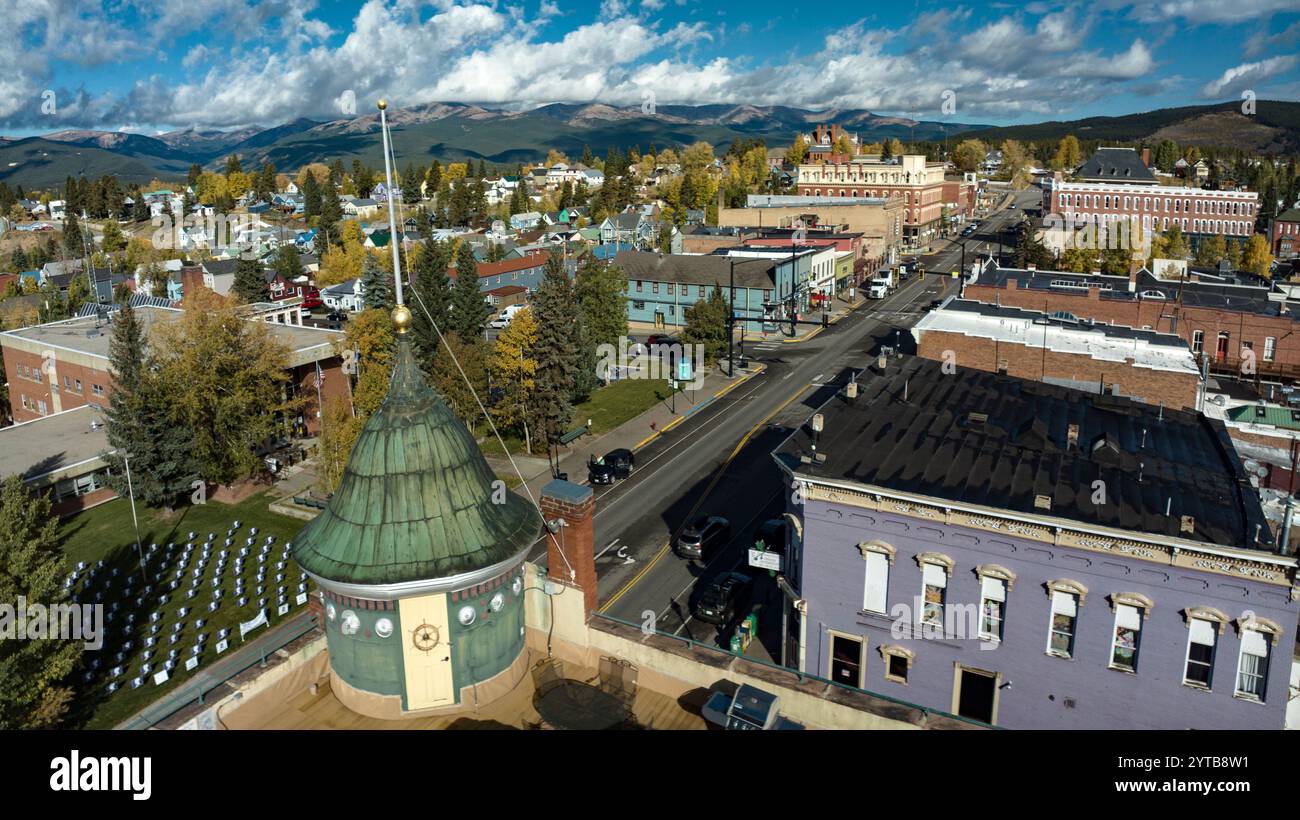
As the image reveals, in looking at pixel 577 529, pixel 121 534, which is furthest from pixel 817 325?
pixel 577 529

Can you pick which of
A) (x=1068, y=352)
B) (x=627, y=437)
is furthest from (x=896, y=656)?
(x=627, y=437)

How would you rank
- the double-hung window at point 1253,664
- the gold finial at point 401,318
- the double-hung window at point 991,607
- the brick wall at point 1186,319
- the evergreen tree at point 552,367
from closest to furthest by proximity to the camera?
the gold finial at point 401,318, the double-hung window at point 1253,664, the double-hung window at point 991,607, the evergreen tree at point 552,367, the brick wall at point 1186,319

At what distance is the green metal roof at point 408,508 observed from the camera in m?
10.0

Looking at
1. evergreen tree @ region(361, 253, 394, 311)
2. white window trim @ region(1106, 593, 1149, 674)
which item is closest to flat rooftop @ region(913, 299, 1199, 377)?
white window trim @ region(1106, 593, 1149, 674)

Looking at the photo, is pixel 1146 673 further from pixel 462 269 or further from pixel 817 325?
pixel 817 325

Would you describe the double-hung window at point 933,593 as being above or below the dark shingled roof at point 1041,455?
below

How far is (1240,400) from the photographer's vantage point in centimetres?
3978

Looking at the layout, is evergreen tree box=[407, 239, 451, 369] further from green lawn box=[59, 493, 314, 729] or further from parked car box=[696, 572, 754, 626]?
parked car box=[696, 572, 754, 626]

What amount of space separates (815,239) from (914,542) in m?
77.8

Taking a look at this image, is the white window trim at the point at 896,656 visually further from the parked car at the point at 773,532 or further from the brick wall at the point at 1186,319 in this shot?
the brick wall at the point at 1186,319

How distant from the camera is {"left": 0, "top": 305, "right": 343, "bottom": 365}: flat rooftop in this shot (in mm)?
51237

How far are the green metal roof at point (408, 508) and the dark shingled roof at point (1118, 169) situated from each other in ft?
421

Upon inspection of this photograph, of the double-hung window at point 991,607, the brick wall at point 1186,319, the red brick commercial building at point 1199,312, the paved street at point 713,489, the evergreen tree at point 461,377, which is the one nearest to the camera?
the double-hung window at point 991,607

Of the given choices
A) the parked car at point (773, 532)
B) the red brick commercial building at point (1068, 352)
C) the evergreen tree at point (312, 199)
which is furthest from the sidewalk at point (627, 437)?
the evergreen tree at point (312, 199)
